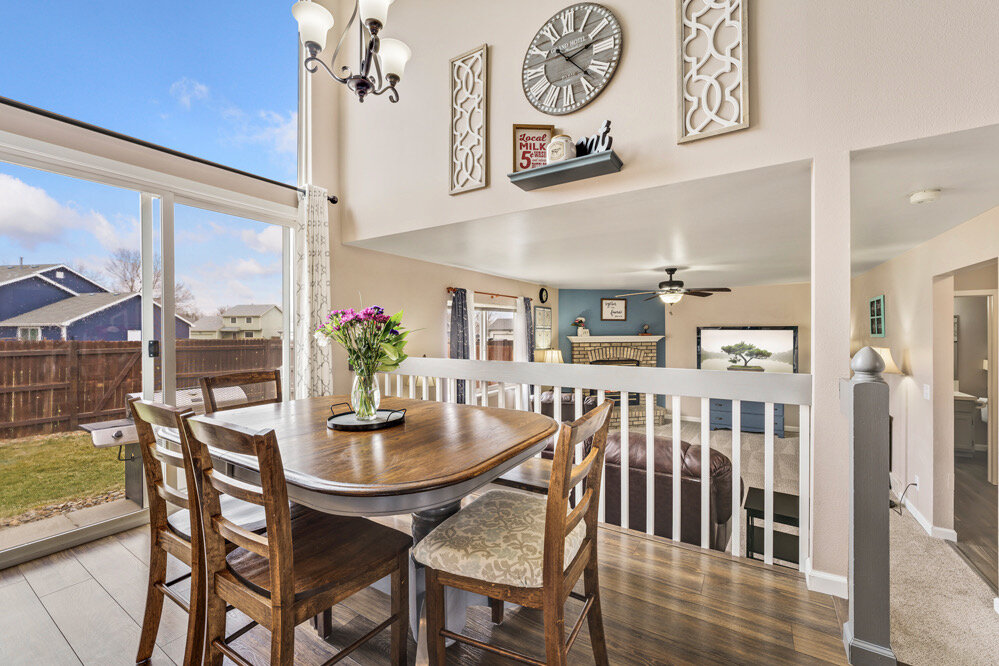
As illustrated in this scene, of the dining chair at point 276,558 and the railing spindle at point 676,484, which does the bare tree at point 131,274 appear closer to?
the dining chair at point 276,558

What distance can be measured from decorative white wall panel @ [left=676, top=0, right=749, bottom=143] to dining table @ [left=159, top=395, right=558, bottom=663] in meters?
1.67

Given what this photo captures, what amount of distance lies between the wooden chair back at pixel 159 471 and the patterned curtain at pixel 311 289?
184 cm

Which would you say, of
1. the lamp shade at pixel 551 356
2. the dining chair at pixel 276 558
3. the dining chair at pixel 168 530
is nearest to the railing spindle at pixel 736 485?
the dining chair at pixel 276 558

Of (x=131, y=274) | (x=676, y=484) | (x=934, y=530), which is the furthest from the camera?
(x=934, y=530)

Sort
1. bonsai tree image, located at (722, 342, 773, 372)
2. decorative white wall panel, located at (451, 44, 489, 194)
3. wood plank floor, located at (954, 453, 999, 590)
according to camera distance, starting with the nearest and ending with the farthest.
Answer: decorative white wall panel, located at (451, 44, 489, 194), wood plank floor, located at (954, 453, 999, 590), bonsai tree image, located at (722, 342, 773, 372)

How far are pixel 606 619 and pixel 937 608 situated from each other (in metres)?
2.55

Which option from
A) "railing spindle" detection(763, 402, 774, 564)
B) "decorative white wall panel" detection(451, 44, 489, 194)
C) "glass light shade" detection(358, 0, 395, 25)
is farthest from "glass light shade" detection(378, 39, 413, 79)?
"railing spindle" detection(763, 402, 774, 564)

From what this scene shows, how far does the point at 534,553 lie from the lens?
120 cm

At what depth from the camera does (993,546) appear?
10.6 ft

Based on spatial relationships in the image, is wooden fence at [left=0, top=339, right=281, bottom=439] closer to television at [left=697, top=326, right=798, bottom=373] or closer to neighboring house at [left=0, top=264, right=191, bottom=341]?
neighboring house at [left=0, top=264, right=191, bottom=341]

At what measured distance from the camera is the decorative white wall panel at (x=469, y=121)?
280cm

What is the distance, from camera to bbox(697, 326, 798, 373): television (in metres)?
7.29

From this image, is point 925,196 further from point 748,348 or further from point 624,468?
point 748,348

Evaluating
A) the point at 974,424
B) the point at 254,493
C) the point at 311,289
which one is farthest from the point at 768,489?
the point at 974,424
